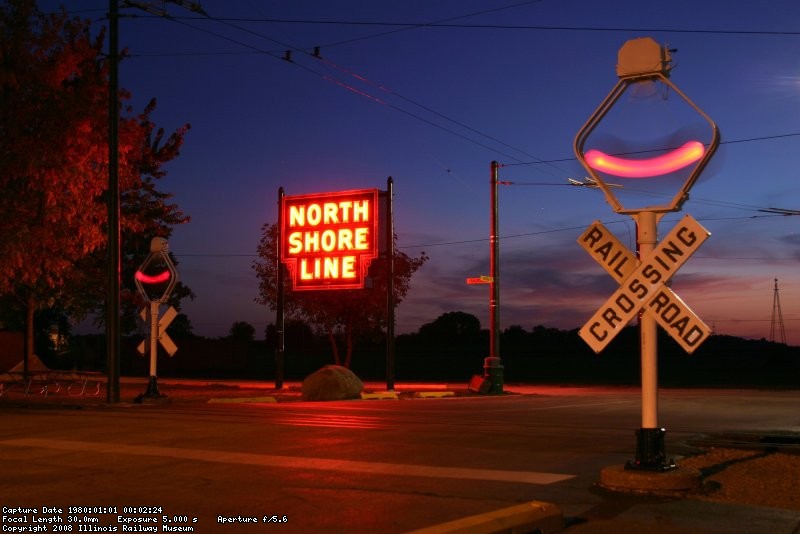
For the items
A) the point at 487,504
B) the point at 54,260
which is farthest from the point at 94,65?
the point at 487,504

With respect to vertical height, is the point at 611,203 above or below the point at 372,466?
above

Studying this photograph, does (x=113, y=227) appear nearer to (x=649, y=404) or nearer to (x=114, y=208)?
(x=114, y=208)

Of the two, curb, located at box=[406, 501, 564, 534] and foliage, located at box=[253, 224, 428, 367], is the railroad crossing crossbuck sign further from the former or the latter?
foliage, located at box=[253, 224, 428, 367]

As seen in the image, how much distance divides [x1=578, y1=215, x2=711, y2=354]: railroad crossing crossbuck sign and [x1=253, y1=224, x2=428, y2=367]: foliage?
3130 cm

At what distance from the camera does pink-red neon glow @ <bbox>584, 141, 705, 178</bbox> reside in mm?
8953

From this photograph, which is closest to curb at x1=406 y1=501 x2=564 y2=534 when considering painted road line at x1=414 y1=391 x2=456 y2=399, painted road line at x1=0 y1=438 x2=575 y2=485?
painted road line at x1=0 y1=438 x2=575 y2=485

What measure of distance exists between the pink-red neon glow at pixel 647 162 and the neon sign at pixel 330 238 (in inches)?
842

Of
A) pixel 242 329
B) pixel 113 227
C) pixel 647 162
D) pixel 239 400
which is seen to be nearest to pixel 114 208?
pixel 113 227

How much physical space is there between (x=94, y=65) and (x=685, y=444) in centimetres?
2097

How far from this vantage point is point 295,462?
1087 centimetres

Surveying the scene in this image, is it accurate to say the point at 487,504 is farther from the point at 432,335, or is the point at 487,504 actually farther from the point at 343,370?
the point at 432,335

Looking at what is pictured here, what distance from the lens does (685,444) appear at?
1316 centimetres

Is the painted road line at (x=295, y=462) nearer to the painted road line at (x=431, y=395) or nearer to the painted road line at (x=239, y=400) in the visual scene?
the painted road line at (x=239, y=400)

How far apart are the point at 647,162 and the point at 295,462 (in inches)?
214
